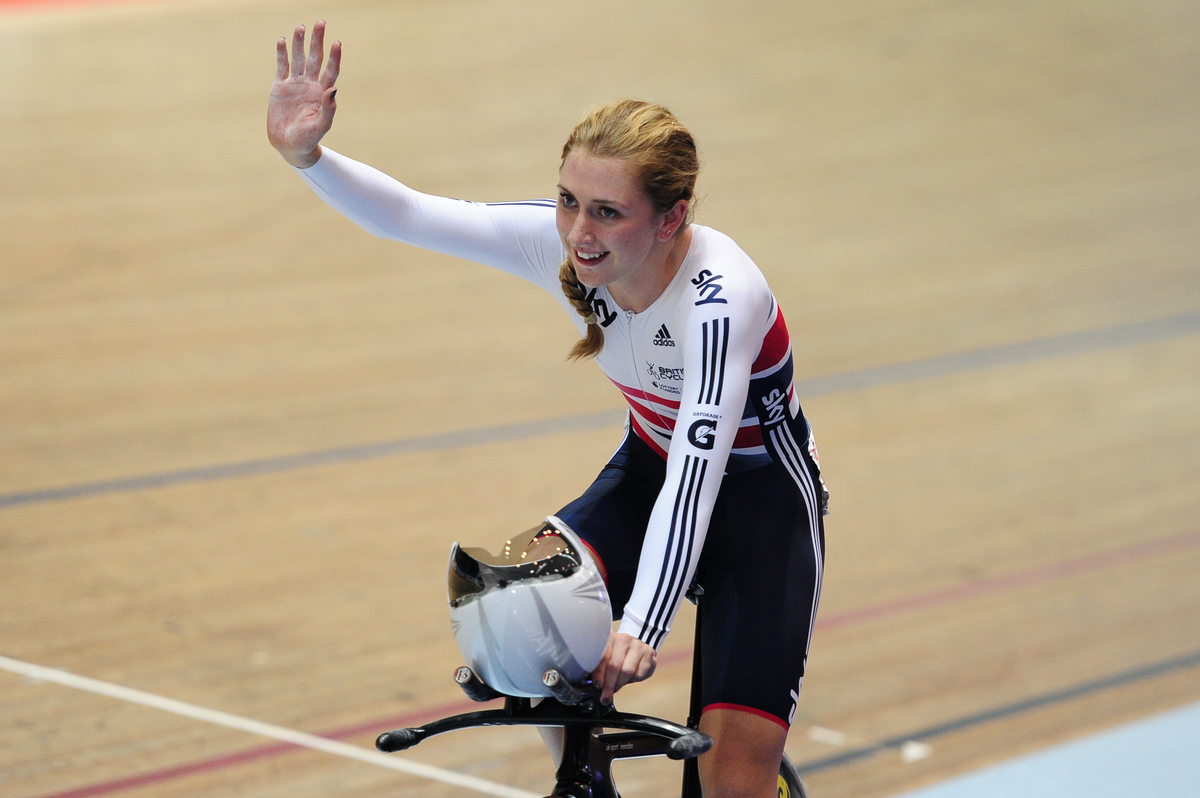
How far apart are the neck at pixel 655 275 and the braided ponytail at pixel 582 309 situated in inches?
2.1

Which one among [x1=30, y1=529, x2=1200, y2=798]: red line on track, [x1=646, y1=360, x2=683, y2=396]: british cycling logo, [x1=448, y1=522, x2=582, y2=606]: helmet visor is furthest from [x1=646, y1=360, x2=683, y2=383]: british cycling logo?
[x1=30, y1=529, x2=1200, y2=798]: red line on track

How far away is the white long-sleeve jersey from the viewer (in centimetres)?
176

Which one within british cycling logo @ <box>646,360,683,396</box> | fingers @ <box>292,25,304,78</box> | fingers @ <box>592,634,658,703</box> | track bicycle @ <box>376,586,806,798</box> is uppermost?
fingers @ <box>292,25,304,78</box>

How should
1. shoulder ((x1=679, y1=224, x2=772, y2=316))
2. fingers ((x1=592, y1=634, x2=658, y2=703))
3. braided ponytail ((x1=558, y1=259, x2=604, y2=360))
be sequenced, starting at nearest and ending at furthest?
fingers ((x1=592, y1=634, x2=658, y2=703)), shoulder ((x1=679, y1=224, x2=772, y2=316)), braided ponytail ((x1=558, y1=259, x2=604, y2=360))

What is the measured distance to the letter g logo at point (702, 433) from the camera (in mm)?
1766

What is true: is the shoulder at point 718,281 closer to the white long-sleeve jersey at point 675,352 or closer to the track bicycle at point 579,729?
the white long-sleeve jersey at point 675,352

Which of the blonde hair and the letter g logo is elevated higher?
the blonde hair

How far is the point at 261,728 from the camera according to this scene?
3.08 meters

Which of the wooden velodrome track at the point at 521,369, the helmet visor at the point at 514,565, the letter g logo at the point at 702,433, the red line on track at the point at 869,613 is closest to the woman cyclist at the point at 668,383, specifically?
the letter g logo at the point at 702,433

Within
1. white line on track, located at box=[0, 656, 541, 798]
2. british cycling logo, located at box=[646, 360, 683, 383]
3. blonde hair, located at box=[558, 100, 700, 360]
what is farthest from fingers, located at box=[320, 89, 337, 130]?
white line on track, located at box=[0, 656, 541, 798]

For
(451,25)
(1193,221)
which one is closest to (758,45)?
(451,25)

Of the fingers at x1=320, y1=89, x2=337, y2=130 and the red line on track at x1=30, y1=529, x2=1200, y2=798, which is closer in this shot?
the fingers at x1=320, y1=89, x2=337, y2=130

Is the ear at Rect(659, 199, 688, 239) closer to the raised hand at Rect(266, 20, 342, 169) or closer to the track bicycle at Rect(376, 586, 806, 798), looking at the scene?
the raised hand at Rect(266, 20, 342, 169)

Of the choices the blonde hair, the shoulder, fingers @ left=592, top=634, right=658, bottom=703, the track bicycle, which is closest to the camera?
the track bicycle
